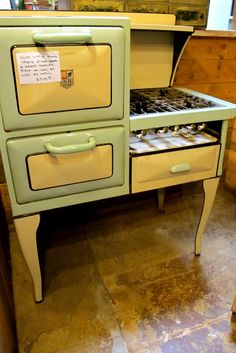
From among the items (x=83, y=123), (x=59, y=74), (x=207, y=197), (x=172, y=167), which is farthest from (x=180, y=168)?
(x=59, y=74)

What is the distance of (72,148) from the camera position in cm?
97

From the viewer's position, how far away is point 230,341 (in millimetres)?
1140

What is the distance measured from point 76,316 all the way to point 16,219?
0.52 metres

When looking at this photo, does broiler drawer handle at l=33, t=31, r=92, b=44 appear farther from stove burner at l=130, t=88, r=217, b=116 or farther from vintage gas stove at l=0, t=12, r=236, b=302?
stove burner at l=130, t=88, r=217, b=116

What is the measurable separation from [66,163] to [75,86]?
0.26m

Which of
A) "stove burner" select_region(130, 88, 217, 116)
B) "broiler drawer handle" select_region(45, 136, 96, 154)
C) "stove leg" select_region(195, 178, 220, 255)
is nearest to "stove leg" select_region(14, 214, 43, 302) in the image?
"broiler drawer handle" select_region(45, 136, 96, 154)

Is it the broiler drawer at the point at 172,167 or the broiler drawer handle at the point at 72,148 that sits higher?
the broiler drawer handle at the point at 72,148

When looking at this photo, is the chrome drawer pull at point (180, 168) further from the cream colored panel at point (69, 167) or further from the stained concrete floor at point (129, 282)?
the stained concrete floor at point (129, 282)

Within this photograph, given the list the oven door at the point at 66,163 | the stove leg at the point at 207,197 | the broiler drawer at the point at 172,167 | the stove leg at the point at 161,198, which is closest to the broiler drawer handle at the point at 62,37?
the oven door at the point at 66,163

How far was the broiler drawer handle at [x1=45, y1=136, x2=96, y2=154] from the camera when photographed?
0.95m

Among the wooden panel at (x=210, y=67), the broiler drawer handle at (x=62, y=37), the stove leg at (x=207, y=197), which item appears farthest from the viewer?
the wooden panel at (x=210, y=67)

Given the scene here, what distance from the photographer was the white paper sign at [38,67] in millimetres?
852

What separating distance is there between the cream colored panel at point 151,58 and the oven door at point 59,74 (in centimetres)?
60

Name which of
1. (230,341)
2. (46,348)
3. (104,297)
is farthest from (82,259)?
(230,341)
